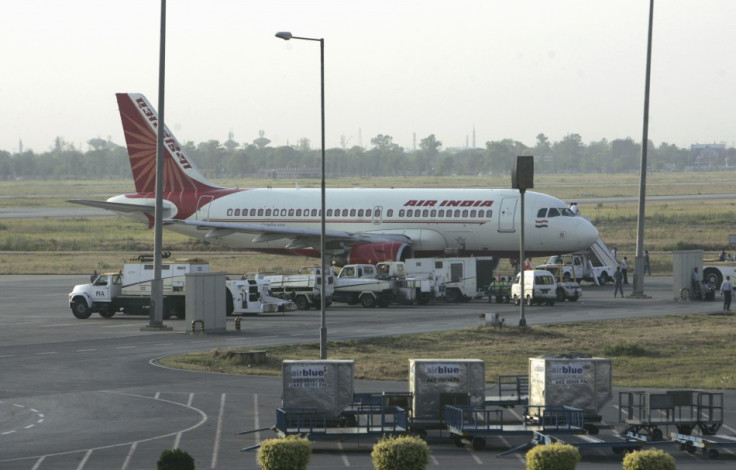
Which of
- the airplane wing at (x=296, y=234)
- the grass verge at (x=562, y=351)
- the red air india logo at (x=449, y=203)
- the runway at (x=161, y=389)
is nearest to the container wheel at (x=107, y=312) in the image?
the runway at (x=161, y=389)

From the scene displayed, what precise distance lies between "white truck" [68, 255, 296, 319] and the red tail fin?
21123 millimetres

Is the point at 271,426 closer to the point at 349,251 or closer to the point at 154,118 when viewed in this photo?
the point at 349,251

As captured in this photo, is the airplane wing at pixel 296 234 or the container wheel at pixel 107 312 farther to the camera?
the airplane wing at pixel 296 234

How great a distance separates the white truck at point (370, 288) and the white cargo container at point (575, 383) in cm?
3531

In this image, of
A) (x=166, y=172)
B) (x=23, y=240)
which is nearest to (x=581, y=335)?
(x=166, y=172)

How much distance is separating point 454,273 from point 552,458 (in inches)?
1811

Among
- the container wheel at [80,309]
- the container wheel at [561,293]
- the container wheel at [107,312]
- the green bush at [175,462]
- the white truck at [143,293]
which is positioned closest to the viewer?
the green bush at [175,462]

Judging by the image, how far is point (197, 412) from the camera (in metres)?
31.8

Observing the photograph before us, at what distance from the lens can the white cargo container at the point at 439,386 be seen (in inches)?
1124

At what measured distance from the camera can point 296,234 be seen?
238ft

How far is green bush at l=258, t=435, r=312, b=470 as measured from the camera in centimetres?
2130

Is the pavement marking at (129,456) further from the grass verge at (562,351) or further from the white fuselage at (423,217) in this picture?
the white fuselage at (423,217)

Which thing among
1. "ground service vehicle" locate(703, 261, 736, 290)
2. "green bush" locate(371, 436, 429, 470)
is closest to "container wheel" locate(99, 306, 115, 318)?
"ground service vehicle" locate(703, 261, 736, 290)

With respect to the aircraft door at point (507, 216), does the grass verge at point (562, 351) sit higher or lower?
lower
